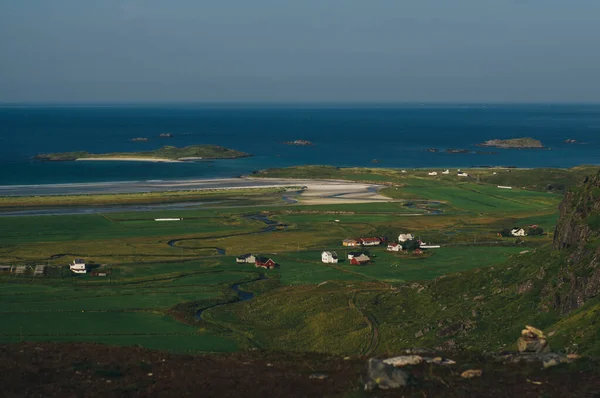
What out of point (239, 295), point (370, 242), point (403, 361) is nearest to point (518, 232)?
point (370, 242)

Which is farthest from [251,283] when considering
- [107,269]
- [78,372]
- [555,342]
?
[78,372]

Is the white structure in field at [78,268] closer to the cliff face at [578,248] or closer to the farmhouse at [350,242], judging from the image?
the farmhouse at [350,242]

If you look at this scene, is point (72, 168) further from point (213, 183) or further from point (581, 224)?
point (581, 224)

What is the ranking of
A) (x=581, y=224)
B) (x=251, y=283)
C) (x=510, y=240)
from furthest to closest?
(x=510, y=240) < (x=251, y=283) < (x=581, y=224)

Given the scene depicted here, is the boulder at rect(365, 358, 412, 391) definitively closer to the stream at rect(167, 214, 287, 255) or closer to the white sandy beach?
the stream at rect(167, 214, 287, 255)

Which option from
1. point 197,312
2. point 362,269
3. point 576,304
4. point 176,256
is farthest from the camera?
point 176,256

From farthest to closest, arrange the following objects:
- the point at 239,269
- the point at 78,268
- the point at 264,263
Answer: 1. the point at 264,263
2. the point at 239,269
3. the point at 78,268

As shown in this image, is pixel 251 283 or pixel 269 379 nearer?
pixel 269 379

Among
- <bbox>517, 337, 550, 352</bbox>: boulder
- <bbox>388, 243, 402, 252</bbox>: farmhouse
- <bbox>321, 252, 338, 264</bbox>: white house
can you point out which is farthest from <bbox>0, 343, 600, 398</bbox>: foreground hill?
<bbox>388, 243, 402, 252</bbox>: farmhouse

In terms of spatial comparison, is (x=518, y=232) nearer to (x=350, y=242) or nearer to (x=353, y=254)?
(x=350, y=242)
